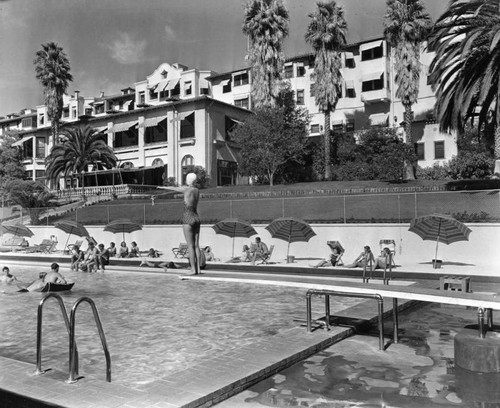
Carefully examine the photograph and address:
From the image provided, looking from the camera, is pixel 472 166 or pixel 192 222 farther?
pixel 472 166

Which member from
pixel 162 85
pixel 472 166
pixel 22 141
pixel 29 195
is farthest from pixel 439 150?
pixel 22 141

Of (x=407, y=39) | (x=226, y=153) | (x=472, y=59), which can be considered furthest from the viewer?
(x=226, y=153)

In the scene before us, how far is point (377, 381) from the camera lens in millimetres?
5961

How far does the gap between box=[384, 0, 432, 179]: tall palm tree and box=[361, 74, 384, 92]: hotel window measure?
5355 millimetres

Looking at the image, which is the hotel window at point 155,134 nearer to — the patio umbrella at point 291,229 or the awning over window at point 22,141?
the awning over window at point 22,141

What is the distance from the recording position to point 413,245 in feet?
70.9

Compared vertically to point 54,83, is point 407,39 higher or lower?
higher

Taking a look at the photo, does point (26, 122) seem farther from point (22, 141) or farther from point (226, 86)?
point (226, 86)

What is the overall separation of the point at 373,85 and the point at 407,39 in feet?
25.9

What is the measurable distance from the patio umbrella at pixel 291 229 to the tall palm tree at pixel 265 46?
26909 millimetres

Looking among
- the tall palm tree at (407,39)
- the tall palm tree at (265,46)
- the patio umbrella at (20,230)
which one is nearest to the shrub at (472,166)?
the tall palm tree at (407,39)

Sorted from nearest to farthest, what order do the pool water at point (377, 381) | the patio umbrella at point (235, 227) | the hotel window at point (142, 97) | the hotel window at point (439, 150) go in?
the pool water at point (377, 381) < the patio umbrella at point (235, 227) < the hotel window at point (439, 150) < the hotel window at point (142, 97)

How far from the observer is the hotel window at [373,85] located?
4881cm

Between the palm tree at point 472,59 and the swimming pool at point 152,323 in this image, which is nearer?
the swimming pool at point 152,323
